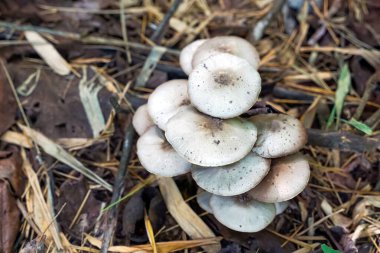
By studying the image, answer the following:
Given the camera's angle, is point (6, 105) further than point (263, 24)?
No

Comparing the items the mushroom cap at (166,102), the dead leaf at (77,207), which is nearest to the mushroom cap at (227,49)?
the mushroom cap at (166,102)

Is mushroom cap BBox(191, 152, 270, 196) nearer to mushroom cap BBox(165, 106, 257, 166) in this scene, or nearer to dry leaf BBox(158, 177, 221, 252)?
mushroom cap BBox(165, 106, 257, 166)

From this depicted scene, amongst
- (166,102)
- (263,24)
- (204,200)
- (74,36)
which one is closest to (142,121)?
(166,102)

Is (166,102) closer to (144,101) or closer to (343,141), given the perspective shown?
(144,101)

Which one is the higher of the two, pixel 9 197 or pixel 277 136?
pixel 277 136

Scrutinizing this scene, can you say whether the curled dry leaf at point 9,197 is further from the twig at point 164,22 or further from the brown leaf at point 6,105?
the twig at point 164,22

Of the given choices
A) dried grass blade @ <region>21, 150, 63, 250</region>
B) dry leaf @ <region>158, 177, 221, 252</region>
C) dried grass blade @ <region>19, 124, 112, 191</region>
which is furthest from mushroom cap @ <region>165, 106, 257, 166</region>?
dried grass blade @ <region>21, 150, 63, 250</region>

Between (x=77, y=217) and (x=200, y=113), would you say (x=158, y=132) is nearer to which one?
(x=200, y=113)
